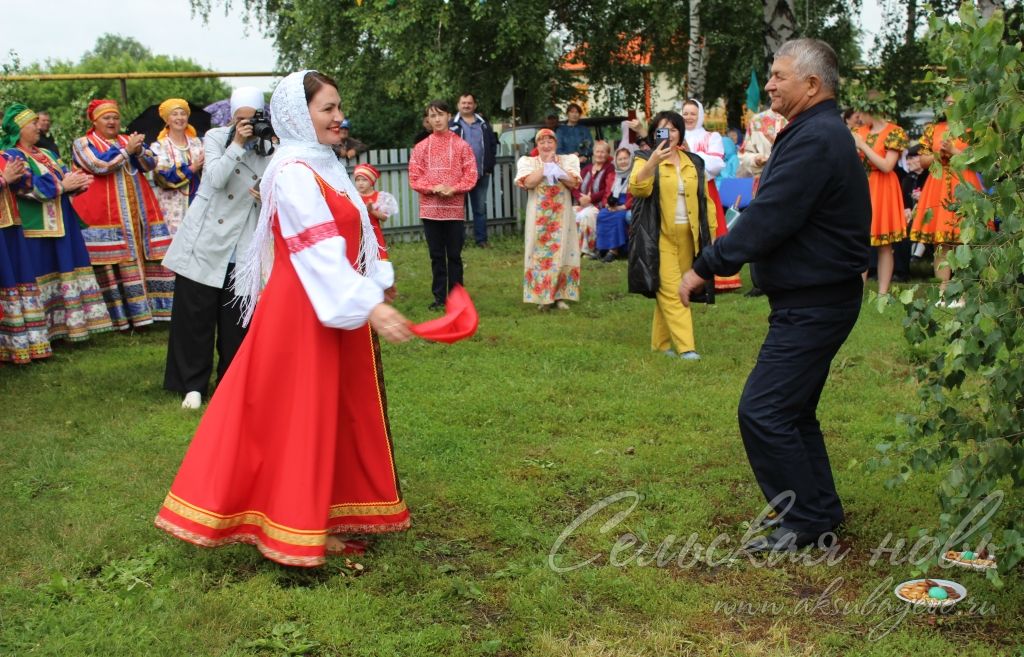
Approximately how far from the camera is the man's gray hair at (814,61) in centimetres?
426

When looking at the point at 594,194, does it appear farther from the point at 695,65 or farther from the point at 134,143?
the point at 134,143

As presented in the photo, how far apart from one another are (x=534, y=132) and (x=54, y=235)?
1265 centimetres

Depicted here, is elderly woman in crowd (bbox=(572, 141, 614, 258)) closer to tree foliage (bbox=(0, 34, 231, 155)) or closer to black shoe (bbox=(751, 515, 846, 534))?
tree foliage (bbox=(0, 34, 231, 155))

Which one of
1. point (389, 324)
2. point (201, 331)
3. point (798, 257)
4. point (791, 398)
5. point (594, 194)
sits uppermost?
point (798, 257)

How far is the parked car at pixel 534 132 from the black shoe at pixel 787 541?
43.6 ft

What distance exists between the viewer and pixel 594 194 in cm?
1506

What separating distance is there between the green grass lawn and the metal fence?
8.35 m

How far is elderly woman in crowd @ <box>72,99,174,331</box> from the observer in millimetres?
9289

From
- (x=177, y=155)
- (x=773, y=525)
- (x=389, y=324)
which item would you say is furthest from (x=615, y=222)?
(x=389, y=324)

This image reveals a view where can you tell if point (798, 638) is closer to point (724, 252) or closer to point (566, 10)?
point (724, 252)

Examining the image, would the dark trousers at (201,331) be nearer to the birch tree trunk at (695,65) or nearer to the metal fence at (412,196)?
the metal fence at (412,196)

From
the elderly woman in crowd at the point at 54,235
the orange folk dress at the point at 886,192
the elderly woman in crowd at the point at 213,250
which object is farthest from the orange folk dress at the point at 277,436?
the orange folk dress at the point at 886,192

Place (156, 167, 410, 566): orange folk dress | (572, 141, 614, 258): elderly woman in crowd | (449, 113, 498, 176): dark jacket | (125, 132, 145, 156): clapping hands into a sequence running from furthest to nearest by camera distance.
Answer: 1. (449, 113, 498, 176): dark jacket
2. (572, 141, 614, 258): elderly woman in crowd
3. (125, 132, 145, 156): clapping hands
4. (156, 167, 410, 566): orange folk dress

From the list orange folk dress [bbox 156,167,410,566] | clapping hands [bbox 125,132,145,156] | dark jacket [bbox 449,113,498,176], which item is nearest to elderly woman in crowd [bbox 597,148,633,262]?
dark jacket [bbox 449,113,498,176]
